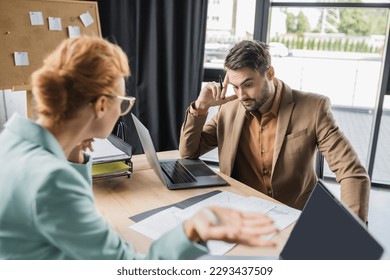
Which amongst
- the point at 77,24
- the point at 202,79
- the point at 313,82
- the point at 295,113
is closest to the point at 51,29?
the point at 77,24

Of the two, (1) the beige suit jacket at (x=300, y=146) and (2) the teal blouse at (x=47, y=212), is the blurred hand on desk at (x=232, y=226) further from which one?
(1) the beige suit jacket at (x=300, y=146)

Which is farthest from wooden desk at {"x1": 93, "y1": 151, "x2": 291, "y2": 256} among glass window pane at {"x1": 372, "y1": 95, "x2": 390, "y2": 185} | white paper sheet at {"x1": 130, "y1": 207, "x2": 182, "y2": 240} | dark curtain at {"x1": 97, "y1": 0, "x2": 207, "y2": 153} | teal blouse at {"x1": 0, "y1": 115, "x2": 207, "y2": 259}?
glass window pane at {"x1": 372, "y1": 95, "x2": 390, "y2": 185}

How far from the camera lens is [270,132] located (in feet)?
5.55

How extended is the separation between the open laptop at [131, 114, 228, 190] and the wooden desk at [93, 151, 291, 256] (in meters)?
0.03

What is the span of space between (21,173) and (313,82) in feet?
10.9

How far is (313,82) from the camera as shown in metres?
3.61

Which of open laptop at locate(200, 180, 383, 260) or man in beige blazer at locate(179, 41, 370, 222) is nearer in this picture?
open laptop at locate(200, 180, 383, 260)

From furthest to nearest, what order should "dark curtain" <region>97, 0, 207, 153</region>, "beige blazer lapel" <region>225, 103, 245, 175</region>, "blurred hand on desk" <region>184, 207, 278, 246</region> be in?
"dark curtain" <region>97, 0, 207, 153</region> → "beige blazer lapel" <region>225, 103, 245, 175</region> → "blurred hand on desk" <region>184, 207, 278, 246</region>

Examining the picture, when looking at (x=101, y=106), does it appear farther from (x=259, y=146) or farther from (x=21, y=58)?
(x=21, y=58)

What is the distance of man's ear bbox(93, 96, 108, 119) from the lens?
0.80 m

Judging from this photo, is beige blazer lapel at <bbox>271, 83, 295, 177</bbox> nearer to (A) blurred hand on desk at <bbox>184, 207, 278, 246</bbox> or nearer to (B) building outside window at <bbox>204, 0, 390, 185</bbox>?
(A) blurred hand on desk at <bbox>184, 207, 278, 246</bbox>

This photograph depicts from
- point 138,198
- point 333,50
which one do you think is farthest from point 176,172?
point 333,50

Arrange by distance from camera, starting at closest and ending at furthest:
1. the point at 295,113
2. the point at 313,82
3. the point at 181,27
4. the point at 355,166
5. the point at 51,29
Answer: the point at 355,166, the point at 295,113, the point at 51,29, the point at 181,27, the point at 313,82
